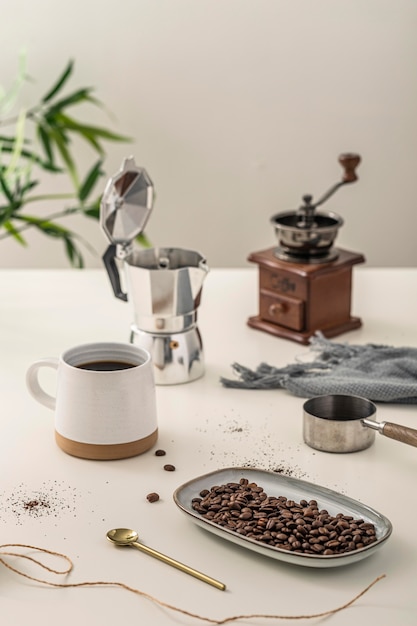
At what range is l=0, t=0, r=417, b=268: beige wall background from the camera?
367 centimetres

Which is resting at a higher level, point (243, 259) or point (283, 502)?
point (283, 502)

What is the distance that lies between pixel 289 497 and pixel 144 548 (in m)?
0.21

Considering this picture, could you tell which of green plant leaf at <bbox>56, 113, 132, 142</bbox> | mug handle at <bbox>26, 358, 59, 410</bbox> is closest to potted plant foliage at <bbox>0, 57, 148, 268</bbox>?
green plant leaf at <bbox>56, 113, 132, 142</bbox>

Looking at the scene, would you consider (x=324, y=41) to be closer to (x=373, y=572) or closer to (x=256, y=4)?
(x=256, y=4)

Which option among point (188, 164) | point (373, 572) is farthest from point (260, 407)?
point (188, 164)

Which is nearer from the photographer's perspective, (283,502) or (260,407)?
(283,502)

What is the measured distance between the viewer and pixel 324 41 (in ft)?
12.1

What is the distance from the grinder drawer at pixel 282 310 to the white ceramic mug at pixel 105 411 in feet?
1.76

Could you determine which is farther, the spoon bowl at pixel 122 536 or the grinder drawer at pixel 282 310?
the grinder drawer at pixel 282 310

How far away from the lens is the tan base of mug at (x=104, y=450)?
126cm

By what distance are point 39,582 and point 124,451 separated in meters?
0.31

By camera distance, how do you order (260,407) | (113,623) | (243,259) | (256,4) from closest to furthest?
(113,623) → (260,407) → (256,4) → (243,259)

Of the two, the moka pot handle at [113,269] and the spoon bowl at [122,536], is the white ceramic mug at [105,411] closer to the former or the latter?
the spoon bowl at [122,536]

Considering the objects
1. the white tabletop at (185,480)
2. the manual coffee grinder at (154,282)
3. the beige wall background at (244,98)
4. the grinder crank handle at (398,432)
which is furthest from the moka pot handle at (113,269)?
the beige wall background at (244,98)
